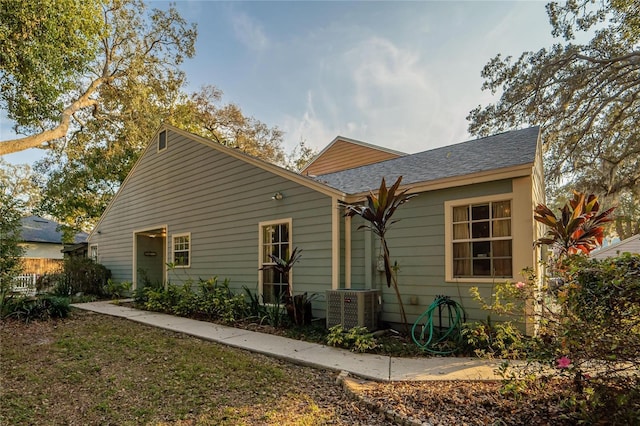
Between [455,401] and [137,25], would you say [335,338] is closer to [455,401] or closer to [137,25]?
[455,401]

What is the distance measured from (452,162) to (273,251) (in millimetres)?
4031

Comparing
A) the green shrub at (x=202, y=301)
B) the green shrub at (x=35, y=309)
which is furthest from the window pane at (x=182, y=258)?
the green shrub at (x=35, y=309)

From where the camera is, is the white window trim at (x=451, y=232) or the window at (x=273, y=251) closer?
the white window trim at (x=451, y=232)

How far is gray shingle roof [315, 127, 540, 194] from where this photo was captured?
5.47 metres

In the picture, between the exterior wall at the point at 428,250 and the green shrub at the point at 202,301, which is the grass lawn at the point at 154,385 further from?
the exterior wall at the point at 428,250

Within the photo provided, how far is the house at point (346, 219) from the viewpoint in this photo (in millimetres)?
5090

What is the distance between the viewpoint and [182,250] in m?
9.61

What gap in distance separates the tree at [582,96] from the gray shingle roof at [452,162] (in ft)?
16.1

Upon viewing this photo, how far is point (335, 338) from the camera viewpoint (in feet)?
16.9

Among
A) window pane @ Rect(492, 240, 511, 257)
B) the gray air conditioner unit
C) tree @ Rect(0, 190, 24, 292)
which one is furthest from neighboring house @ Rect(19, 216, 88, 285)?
window pane @ Rect(492, 240, 511, 257)

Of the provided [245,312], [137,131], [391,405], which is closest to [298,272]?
[245,312]

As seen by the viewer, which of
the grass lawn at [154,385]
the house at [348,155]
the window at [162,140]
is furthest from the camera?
the house at [348,155]

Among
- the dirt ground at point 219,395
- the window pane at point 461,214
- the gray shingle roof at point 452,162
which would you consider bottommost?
the dirt ground at point 219,395

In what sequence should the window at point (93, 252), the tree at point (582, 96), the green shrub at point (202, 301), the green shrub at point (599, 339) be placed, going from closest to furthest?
1. the green shrub at point (599, 339)
2. the green shrub at point (202, 301)
3. the tree at point (582, 96)
4. the window at point (93, 252)
